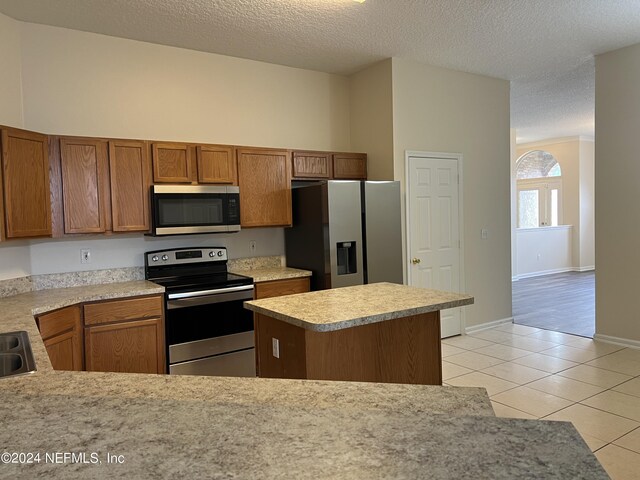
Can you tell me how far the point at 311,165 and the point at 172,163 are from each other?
4.51 ft

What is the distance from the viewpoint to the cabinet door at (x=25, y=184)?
3156 mm

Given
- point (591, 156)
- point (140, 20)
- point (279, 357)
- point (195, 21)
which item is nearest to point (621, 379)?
point (279, 357)

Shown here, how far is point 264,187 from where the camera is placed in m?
4.43

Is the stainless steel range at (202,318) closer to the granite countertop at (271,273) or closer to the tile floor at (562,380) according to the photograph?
the granite countertop at (271,273)

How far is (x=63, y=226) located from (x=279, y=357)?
6.64ft

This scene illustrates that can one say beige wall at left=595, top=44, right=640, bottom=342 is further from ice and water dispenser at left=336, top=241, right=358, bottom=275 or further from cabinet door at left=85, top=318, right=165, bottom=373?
cabinet door at left=85, top=318, right=165, bottom=373

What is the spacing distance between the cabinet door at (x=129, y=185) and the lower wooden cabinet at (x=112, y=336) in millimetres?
648

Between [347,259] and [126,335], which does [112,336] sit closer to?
[126,335]

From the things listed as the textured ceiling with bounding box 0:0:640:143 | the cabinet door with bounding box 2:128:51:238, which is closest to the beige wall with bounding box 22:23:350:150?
the textured ceiling with bounding box 0:0:640:143

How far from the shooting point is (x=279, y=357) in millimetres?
2703

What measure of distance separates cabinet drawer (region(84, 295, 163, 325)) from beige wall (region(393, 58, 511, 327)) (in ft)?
8.59

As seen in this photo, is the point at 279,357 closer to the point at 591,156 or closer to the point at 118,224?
the point at 118,224

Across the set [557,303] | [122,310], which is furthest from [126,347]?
[557,303]

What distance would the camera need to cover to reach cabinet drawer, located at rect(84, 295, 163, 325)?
338 centimetres
